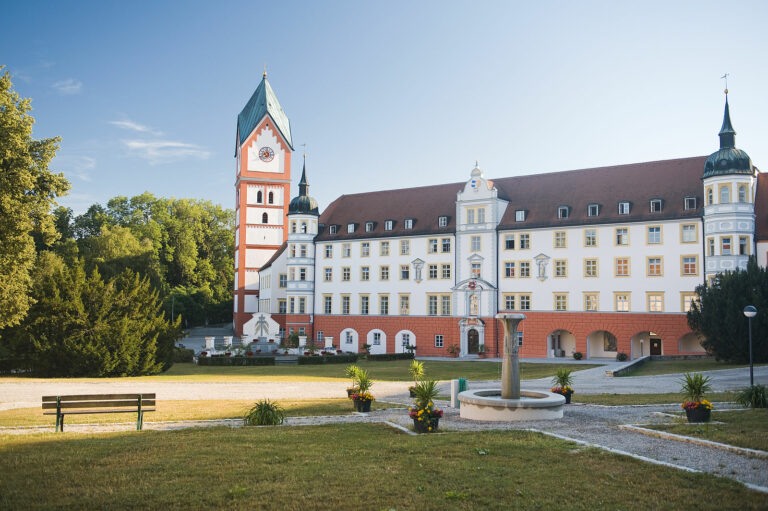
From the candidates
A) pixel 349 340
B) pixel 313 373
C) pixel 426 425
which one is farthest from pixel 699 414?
pixel 349 340

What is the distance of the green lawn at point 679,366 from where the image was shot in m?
31.0

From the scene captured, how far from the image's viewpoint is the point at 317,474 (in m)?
8.78

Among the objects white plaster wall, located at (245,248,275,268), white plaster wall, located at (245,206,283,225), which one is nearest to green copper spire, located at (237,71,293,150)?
white plaster wall, located at (245,206,283,225)

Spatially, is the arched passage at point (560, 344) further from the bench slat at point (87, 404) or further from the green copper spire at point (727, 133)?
the bench slat at point (87, 404)

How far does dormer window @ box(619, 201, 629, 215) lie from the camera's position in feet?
147

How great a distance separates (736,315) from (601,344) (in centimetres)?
1414

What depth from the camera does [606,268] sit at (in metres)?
45.1

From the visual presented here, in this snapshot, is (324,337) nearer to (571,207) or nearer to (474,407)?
(571,207)

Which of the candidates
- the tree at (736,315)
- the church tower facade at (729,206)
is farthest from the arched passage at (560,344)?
the tree at (736,315)

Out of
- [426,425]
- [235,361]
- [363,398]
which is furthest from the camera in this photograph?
[235,361]

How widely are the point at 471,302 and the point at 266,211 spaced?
27.1 m

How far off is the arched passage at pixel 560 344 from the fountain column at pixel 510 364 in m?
31.7

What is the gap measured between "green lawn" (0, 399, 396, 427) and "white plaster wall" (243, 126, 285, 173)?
49877 mm

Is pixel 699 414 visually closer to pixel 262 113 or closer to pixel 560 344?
pixel 560 344
